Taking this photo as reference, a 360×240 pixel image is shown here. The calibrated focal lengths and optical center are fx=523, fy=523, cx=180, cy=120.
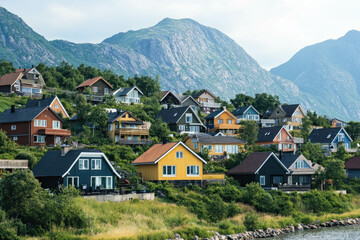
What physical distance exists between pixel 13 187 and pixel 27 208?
2101 mm

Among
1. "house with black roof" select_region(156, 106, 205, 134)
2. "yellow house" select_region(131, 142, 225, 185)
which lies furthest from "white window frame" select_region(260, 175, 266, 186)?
"house with black roof" select_region(156, 106, 205, 134)

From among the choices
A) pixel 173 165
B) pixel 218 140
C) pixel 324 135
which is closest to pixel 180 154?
pixel 173 165

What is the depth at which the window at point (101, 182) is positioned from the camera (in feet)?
180

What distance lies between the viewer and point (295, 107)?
123 metres

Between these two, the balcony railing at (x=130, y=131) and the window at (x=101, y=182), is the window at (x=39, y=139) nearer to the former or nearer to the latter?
the balcony railing at (x=130, y=131)

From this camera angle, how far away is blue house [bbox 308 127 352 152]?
102 metres

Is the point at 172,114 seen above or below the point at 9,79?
below

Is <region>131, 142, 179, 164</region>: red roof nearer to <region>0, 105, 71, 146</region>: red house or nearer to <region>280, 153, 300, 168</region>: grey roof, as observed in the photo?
<region>0, 105, 71, 146</region>: red house

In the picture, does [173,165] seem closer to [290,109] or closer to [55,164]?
[55,164]

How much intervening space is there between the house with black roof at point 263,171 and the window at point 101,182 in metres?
20.7

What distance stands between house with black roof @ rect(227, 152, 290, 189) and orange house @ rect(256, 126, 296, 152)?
2203 cm

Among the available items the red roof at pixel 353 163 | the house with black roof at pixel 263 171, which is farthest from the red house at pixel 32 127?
the red roof at pixel 353 163

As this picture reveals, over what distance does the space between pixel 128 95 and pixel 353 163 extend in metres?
53.7

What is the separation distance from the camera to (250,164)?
70812 mm
